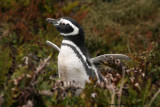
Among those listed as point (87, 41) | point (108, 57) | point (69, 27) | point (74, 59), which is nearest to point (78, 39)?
point (69, 27)

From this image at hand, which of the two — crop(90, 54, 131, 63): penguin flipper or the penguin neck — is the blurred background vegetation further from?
the penguin neck

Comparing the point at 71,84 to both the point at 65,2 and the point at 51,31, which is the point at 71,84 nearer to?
the point at 51,31

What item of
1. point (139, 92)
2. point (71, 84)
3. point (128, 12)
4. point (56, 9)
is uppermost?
point (71, 84)

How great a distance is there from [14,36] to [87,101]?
393 cm

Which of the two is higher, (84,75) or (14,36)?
(84,75)

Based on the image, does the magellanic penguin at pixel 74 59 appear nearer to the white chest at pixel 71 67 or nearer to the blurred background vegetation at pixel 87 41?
the white chest at pixel 71 67

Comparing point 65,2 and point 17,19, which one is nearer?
point 17,19

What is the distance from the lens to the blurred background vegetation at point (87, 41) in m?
2.33

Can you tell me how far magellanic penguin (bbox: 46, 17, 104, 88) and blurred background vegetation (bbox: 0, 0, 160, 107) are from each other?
0.63 feet

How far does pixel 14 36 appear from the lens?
5969mm

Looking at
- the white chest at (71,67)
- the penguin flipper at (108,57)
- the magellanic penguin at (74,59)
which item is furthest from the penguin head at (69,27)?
the penguin flipper at (108,57)

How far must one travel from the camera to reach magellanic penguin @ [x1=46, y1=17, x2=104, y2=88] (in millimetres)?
3066

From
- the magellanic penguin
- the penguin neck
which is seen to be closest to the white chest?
the magellanic penguin

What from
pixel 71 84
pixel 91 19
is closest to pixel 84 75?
pixel 71 84
